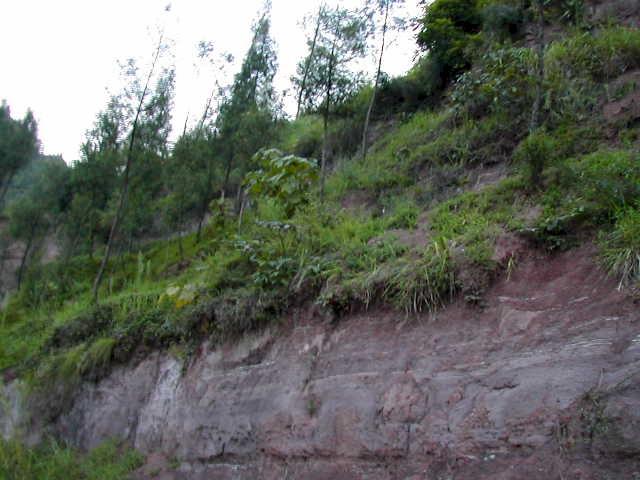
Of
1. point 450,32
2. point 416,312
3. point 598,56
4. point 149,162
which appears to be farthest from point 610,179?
point 149,162

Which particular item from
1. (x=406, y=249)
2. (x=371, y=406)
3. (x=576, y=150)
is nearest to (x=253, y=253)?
(x=406, y=249)

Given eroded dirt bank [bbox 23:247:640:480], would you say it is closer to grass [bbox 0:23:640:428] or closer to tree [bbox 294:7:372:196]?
grass [bbox 0:23:640:428]

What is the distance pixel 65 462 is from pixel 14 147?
16.1 m

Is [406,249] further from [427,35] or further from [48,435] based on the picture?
[427,35]

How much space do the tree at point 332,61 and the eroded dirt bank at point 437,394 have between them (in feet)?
23.2

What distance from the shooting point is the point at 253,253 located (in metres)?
10.2

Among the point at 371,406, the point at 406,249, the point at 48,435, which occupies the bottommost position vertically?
the point at 48,435

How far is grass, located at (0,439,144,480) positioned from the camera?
30.6ft

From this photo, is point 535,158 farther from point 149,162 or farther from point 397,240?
point 149,162

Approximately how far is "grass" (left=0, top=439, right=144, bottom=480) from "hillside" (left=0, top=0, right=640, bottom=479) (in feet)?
0.14

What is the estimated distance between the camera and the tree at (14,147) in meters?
23.5

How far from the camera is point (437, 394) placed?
261 inches

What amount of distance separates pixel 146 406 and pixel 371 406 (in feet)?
15.1

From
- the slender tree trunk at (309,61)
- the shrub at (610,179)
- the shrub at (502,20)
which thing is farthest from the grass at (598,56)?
the slender tree trunk at (309,61)
